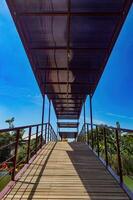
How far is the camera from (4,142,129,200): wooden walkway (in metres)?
3.69

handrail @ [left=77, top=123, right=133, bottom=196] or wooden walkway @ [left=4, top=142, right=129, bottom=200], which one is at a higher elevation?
handrail @ [left=77, top=123, right=133, bottom=196]

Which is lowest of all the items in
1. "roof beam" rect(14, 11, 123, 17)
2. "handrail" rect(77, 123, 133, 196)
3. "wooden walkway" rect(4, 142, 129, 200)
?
"wooden walkway" rect(4, 142, 129, 200)

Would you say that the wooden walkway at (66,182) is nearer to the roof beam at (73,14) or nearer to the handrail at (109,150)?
the handrail at (109,150)

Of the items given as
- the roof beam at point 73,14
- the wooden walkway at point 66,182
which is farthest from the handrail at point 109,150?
the roof beam at point 73,14

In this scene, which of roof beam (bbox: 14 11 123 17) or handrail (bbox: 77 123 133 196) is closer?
handrail (bbox: 77 123 133 196)

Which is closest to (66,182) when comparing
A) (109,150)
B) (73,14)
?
(73,14)

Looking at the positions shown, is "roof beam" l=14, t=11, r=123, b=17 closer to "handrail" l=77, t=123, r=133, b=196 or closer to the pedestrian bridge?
the pedestrian bridge

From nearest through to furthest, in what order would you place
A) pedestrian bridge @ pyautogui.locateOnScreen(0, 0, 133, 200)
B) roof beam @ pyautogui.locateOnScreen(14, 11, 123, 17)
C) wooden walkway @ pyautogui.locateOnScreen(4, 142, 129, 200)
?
1. wooden walkway @ pyautogui.locateOnScreen(4, 142, 129, 200)
2. pedestrian bridge @ pyautogui.locateOnScreen(0, 0, 133, 200)
3. roof beam @ pyautogui.locateOnScreen(14, 11, 123, 17)

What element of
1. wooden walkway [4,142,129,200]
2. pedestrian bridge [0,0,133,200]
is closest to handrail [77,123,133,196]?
pedestrian bridge [0,0,133,200]

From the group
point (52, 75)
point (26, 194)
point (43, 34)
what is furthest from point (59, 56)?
point (26, 194)

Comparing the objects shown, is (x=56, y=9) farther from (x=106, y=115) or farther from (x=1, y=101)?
(x=106, y=115)

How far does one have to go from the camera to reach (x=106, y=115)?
293 ft

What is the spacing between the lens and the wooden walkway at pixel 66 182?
3.69 meters

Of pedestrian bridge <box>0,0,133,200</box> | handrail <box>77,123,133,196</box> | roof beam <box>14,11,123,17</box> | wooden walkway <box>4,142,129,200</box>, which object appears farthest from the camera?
roof beam <box>14,11,123,17</box>
